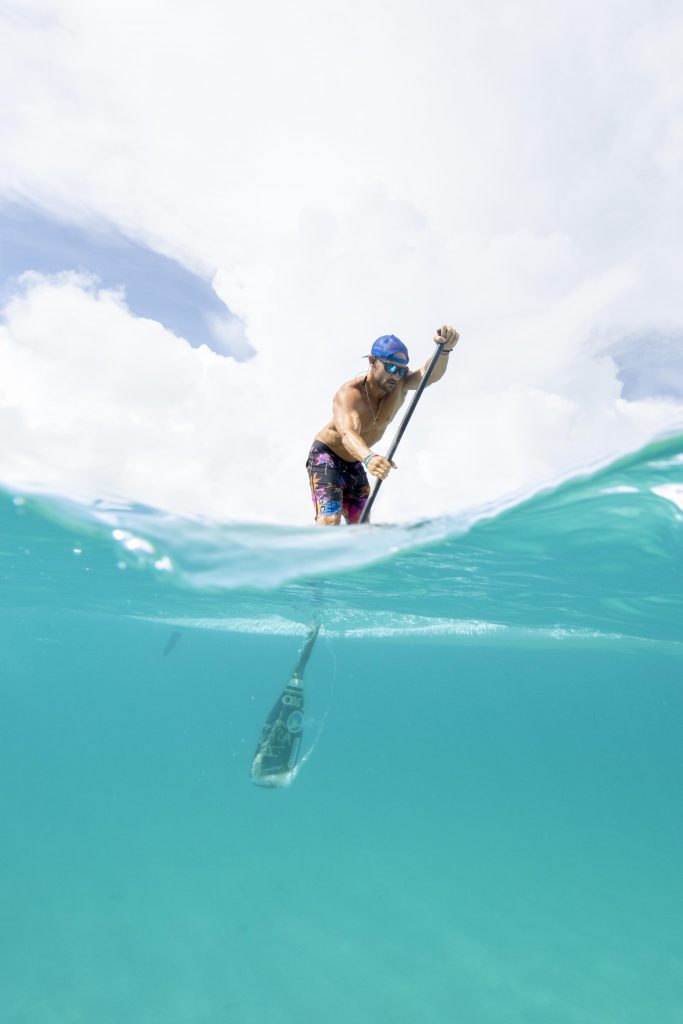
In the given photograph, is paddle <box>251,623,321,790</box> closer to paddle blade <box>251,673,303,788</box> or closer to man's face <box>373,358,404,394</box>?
paddle blade <box>251,673,303,788</box>

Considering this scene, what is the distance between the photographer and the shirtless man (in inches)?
278

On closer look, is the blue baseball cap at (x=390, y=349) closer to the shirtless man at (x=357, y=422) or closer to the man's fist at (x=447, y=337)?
the shirtless man at (x=357, y=422)

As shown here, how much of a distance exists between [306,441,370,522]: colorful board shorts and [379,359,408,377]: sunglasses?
139 cm

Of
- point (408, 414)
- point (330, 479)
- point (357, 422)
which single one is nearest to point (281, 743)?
point (330, 479)

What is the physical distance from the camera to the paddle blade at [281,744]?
8.80 metres

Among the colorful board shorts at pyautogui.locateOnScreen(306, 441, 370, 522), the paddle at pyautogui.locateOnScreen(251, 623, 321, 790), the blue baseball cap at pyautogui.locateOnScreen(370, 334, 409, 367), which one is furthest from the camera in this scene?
the paddle at pyautogui.locateOnScreen(251, 623, 321, 790)

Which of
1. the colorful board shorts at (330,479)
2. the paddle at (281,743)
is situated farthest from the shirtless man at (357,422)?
the paddle at (281,743)

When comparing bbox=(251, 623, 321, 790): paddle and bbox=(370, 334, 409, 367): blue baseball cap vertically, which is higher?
bbox=(370, 334, 409, 367): blue baseball cap

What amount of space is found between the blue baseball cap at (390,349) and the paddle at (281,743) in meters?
5.56

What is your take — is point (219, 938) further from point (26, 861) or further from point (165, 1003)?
point (26, 861)

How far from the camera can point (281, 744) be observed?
9.05 m

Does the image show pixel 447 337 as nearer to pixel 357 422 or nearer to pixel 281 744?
pixel 357 422

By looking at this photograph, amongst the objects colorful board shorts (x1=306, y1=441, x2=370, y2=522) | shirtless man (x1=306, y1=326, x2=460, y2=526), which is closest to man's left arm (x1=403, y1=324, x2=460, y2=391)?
shirtless man (x1=306, y1=326, x2=460, y2=526)

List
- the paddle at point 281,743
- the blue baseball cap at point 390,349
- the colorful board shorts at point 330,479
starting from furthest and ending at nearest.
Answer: the paddle at point 281,743 < the colorful board shorts at point 330,479 < the blue baseball cap at point 390,349
